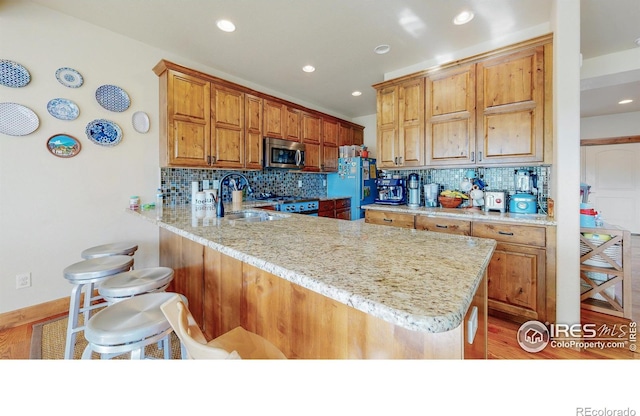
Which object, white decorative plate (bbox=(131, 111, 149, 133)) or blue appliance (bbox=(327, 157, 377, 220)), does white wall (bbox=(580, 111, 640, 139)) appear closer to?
blue appliance (bbox=(327, 157, 377, 220))

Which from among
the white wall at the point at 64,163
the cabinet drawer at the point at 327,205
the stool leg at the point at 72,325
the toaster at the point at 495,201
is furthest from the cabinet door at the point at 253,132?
the toaster at the point at 495,201

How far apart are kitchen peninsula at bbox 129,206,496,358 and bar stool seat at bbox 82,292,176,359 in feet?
1.16

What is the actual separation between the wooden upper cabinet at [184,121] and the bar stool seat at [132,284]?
1.62 m

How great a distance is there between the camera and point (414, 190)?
120 inches

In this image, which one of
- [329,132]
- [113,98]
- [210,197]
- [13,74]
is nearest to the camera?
[13,74]

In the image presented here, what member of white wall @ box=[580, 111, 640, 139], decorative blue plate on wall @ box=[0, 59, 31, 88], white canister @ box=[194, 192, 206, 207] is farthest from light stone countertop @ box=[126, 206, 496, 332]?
white wall @ box=[580, 111, 640, 139]

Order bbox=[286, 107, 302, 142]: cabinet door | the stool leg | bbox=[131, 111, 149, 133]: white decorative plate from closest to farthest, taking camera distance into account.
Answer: the stool leg → bbox=[131, 111, 149, 133]: white decorative plate → bbox=[286, 107, 302, 142]: cabinet door

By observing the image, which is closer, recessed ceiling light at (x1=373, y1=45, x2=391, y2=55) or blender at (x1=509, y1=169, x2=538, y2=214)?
blender at (x1=509, y1=169, x2=538, y2=214)

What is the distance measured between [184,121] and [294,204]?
1.61m

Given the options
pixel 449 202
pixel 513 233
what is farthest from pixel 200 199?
pixel 513 233

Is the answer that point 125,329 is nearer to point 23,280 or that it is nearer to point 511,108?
point 23,280

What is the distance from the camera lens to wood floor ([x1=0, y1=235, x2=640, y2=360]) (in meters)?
1.74

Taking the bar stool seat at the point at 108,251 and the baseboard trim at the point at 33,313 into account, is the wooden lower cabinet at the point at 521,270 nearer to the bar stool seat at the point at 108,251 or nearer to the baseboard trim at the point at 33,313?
the bar stool seat at the point at 108,251
